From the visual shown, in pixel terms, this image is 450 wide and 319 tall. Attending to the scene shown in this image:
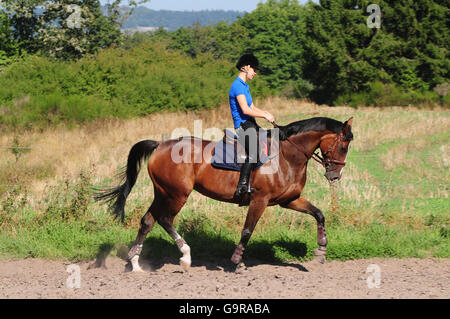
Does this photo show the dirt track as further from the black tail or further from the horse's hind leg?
the black tail

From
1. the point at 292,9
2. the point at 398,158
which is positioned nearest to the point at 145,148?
the point at 398,158

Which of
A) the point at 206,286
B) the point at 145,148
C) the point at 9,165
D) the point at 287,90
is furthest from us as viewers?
the point at 287,90

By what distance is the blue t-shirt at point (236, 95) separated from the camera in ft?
23.5

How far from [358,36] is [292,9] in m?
60.5

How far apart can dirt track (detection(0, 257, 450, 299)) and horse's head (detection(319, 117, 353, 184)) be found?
1401 millimetres

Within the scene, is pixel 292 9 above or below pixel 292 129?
above

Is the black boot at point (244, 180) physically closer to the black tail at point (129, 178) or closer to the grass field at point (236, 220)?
the grass field at point (236, 220)

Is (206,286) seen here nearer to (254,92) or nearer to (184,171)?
(184,171)

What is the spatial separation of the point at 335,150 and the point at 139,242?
3.00 metres

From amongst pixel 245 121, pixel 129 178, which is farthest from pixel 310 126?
pixel 129 178

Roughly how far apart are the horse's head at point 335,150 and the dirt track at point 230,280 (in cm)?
140

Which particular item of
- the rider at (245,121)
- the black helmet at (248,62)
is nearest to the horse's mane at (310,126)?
the rider at (245,121)

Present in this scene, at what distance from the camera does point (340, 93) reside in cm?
3638

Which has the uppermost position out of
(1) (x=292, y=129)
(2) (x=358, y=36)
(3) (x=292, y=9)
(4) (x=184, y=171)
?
(3) (x=292, y=9)
